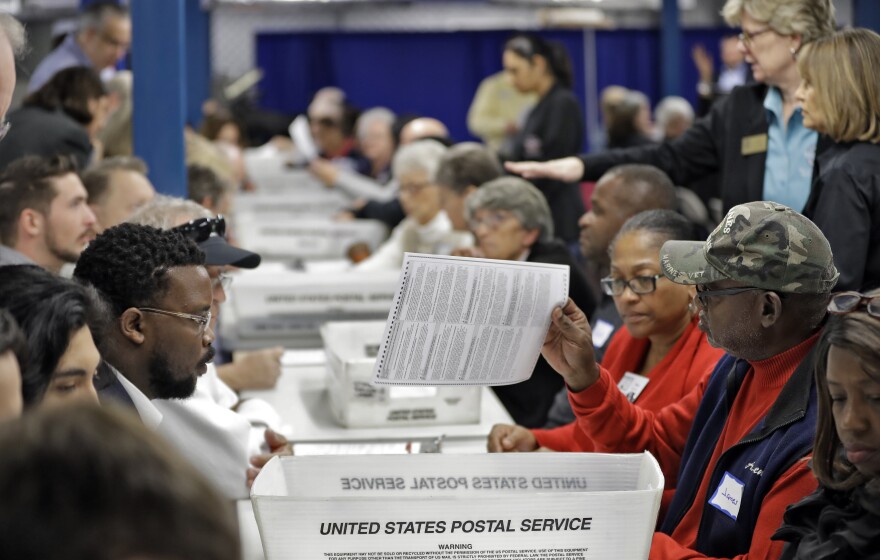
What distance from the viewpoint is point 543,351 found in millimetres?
2119

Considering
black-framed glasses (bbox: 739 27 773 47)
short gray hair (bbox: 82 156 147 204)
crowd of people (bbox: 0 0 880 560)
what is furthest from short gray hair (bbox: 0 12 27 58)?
black-framed glasses (bbox: 739 27 773 47)

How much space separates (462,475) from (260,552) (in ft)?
1.26

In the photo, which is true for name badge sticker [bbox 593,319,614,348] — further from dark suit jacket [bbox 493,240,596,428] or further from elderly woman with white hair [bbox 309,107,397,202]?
elderly woman with white hair [bbox 309,107,397,202]

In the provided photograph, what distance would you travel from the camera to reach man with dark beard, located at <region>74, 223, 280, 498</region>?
2059mm

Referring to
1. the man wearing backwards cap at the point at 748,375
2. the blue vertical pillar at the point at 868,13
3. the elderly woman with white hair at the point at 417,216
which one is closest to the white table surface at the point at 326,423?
the man wearing backwards cap at the point at 748,375

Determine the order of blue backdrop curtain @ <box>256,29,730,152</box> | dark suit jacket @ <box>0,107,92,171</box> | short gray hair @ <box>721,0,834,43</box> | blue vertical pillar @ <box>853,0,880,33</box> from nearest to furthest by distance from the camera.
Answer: short gray hair @ <box>721,0,834,43</box> < dark suit jacket @ <box>0,107,92,171</box> < blue vertical pillar @ <box>853,0,880,33</box> < blue backdrop curtain @ <box>256,29,730,152</box>

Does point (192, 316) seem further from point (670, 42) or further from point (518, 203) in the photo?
point (670, 42)

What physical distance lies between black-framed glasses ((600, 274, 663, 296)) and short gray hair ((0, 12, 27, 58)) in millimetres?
1453

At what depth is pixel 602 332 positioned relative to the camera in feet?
10.3

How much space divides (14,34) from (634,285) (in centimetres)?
154

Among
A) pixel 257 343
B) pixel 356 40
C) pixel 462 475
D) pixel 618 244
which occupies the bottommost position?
pixel 257 343

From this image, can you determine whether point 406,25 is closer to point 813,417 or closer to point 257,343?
point 257,343

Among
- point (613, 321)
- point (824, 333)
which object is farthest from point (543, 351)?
point (613, 321)

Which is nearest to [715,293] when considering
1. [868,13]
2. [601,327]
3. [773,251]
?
[773,251]
